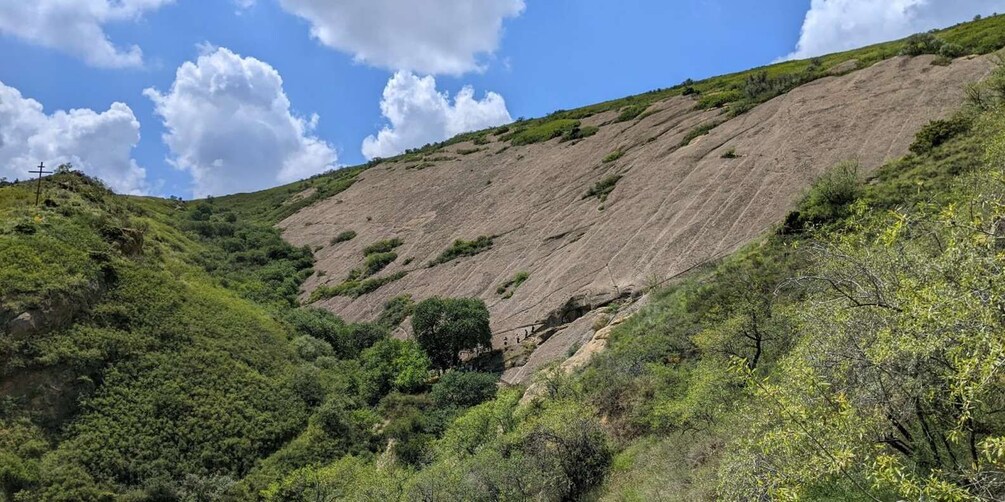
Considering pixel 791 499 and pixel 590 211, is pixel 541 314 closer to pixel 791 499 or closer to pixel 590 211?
pixel 590 211

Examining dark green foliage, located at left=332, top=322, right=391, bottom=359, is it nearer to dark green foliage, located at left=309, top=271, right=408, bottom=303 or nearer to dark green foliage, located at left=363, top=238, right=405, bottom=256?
dark green foliage, located at left=309, top=271, right=408, bottom=303

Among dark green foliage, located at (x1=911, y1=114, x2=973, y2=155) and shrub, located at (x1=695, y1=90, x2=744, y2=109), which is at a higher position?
shrub, located at (x1=695, y1=90, x2=744, y2=109)

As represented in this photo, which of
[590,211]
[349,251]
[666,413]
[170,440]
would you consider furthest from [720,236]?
[349,251]

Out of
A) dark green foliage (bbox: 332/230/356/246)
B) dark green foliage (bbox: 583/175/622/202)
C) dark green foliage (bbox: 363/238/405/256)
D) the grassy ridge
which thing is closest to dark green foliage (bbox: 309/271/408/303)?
dark green foliage (bbox: 363/238/405/256)

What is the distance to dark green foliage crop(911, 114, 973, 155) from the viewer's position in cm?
2747

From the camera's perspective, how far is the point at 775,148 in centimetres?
3712

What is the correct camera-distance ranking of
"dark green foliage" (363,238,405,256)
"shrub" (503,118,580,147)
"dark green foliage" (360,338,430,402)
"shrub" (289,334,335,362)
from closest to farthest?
"dark green foliage" (360,338,430,402) → "shrub" (289,334,335,362) → "dark green foliage" (363,238,405,256) → "shrub" (503,118,580,147)

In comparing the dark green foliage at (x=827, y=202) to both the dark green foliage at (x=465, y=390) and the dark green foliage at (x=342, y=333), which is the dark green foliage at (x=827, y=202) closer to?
the dark green foliage at (x=465, y=390)

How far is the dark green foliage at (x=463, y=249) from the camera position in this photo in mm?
48438

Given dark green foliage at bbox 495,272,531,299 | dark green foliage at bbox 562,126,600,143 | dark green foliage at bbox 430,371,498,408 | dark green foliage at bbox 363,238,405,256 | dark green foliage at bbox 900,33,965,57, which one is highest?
dark green foliage at bbox 562,126,600,143

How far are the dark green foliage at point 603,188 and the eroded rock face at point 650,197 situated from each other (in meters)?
0.76

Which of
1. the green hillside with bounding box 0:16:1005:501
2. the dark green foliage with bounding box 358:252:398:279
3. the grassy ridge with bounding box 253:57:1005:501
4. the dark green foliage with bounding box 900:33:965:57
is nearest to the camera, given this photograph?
the grassy ridge with bounding box 253:57:1005:501

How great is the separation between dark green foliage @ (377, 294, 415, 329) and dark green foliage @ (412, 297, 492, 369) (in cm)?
531

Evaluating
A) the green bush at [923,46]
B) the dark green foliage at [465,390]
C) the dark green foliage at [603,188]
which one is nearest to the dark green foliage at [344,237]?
the dark green foliage at [603,188]
